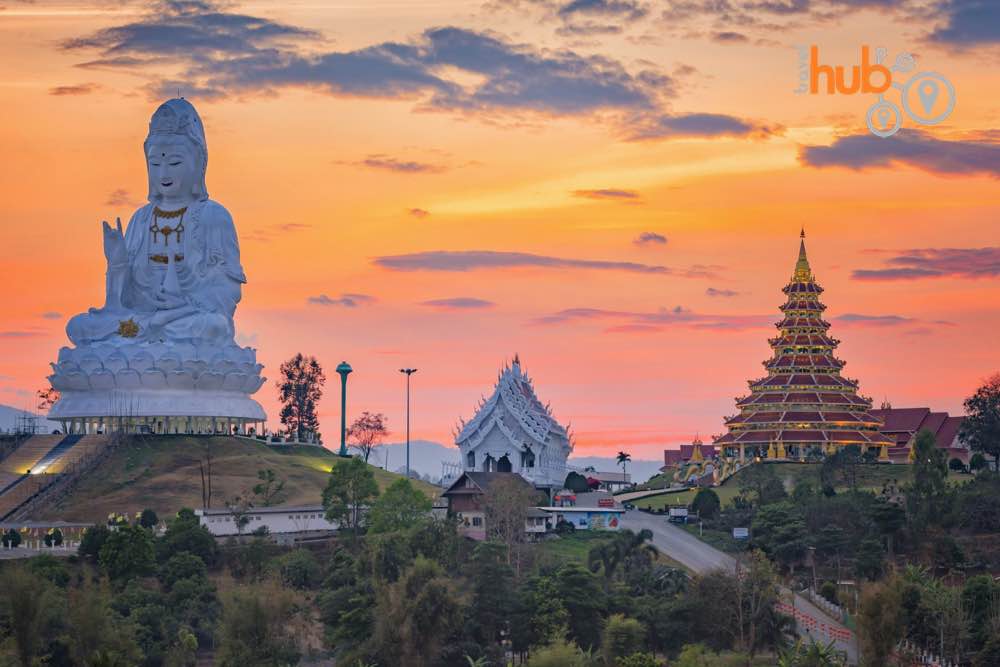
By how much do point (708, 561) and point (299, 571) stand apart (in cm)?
2079

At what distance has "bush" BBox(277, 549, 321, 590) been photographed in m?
78.2

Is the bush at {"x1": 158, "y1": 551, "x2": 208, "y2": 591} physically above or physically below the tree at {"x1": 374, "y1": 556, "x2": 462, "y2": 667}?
above

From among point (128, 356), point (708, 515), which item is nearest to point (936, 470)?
point (708, 515)

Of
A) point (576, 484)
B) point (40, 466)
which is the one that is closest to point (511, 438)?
point (576, 484)

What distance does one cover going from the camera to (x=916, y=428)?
12519 centimetres

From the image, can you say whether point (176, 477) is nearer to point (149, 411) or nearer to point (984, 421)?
point (149, 411)

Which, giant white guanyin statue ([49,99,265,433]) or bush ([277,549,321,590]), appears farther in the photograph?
giant white guanyin statue ([49,99,265,433])

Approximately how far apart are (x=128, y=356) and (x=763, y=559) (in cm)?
4671

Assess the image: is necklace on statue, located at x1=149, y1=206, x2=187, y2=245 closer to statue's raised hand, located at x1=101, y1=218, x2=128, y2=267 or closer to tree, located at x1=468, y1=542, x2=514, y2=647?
statue's raised hand, located at x1=101, y1=218, x2=128, y2=267

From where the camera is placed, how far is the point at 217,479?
97.4 meters

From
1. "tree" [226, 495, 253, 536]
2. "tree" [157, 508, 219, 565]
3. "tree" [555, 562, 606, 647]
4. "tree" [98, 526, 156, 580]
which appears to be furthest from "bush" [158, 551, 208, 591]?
"tree" [555, 562, 606, 647]

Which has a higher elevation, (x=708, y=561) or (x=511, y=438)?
(x=511, y=438)

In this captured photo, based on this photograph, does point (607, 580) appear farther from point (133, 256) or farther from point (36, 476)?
point (133, 256)

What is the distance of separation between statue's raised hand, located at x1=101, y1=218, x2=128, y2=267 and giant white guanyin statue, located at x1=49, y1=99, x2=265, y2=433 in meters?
0.06
